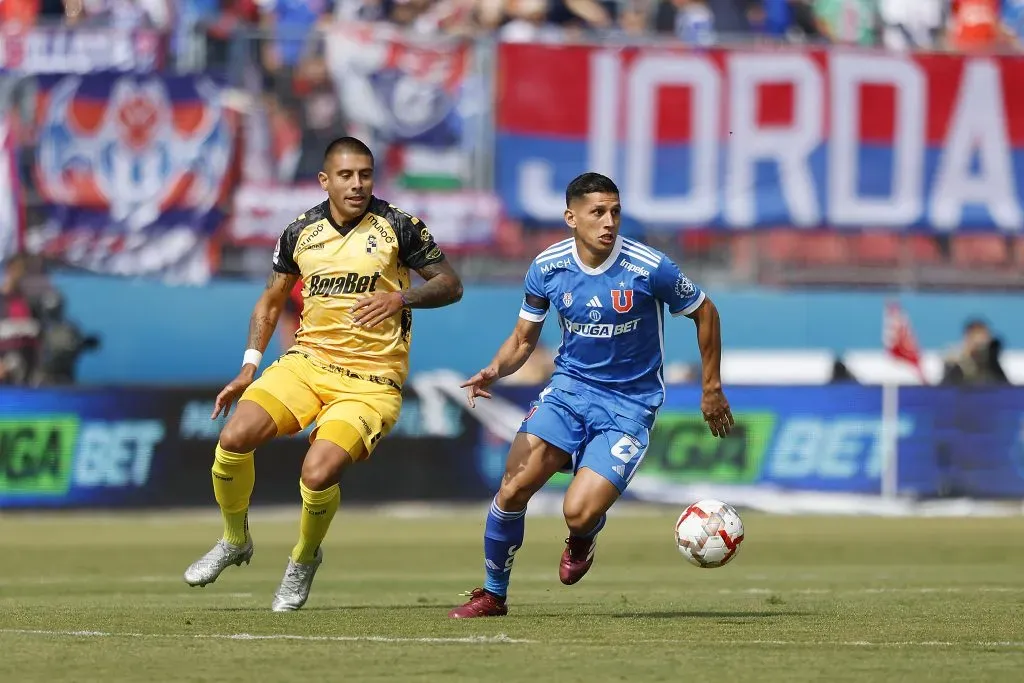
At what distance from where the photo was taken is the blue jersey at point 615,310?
9594 millimetres

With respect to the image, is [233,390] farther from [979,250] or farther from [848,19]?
[848,19]

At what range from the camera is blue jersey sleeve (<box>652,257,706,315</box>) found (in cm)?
955

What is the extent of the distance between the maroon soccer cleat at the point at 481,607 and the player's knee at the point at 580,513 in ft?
1.79

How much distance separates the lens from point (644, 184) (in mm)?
22125

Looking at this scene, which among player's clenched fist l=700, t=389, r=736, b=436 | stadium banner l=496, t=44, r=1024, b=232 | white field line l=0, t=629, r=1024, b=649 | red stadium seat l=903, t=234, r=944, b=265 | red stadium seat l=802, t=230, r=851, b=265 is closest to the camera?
white field line l=0, t=629, r=1024, b=649

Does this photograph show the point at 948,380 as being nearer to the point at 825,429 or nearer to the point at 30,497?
the point at 825,429

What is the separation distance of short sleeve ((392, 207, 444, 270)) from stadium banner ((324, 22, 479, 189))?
1127 centimetres

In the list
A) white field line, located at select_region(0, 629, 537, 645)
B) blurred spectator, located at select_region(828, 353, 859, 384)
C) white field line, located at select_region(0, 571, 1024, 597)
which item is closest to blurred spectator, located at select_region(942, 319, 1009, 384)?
blurred spectator, located at select_region(828, 353, 859, 384)

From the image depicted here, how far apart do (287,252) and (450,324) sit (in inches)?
446

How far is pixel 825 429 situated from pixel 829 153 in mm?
3954

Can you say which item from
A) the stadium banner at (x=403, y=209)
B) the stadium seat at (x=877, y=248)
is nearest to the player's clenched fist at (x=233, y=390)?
the stadium banner at (x=403, y=209)

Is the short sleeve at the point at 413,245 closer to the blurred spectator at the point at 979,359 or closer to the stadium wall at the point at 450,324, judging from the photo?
the stadium wall at the point at 450,324

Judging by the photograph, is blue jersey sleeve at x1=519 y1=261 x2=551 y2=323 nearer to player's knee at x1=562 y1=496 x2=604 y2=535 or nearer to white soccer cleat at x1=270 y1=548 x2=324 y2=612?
player's knee at x1=562 y1=496 x2=604 y2=535

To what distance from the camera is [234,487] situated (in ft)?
33.0
